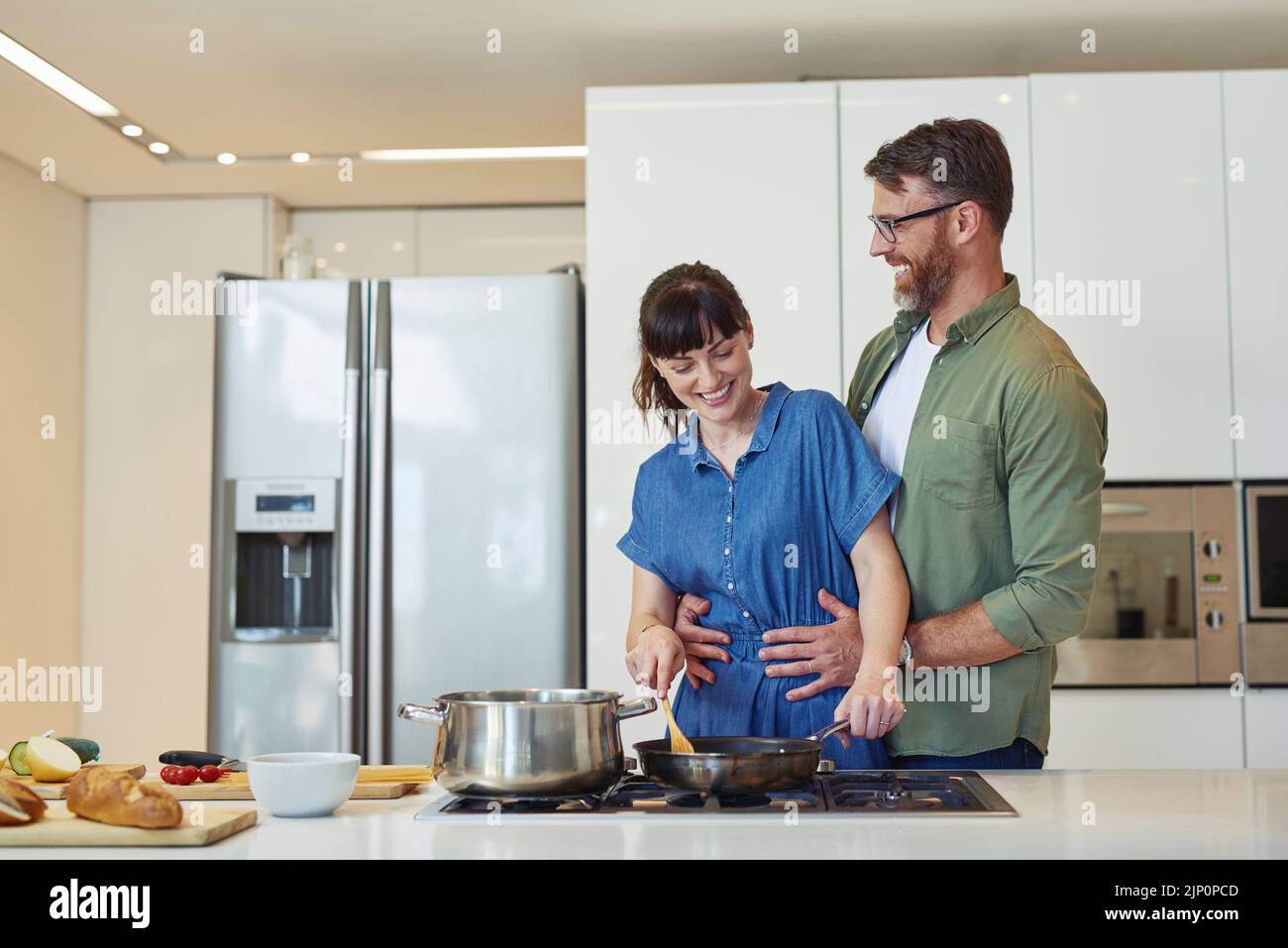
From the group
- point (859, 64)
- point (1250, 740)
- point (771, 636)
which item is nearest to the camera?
point (771, 636)

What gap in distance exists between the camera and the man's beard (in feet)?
5.96

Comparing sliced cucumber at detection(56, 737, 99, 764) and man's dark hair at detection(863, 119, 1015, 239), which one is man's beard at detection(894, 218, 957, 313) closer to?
man's dark hair at detection(863, 119, 1015, 239)

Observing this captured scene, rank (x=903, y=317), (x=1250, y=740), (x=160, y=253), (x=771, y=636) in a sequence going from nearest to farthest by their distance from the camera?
(x=771, y=636) → (x=903, y=317) → (x=1250, y=740) → (x=160, y=253)

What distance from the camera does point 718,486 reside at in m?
1.79

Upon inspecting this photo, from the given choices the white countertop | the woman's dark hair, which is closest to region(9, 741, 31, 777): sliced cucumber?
the white countertop

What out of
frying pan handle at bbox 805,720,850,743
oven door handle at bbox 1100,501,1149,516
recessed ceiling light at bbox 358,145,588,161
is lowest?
frying pan handle at bbox 805,720,850,743

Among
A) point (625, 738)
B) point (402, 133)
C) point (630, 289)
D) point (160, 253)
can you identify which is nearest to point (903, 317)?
point (630, 289)

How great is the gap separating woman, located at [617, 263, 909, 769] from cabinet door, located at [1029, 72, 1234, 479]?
1.33 meters

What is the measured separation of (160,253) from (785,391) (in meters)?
2.93

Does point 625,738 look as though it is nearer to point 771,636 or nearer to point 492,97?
point 771,636

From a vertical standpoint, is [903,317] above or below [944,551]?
above

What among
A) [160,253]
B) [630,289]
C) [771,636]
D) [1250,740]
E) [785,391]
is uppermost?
[160,253]

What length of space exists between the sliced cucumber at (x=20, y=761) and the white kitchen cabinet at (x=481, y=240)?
115 inches

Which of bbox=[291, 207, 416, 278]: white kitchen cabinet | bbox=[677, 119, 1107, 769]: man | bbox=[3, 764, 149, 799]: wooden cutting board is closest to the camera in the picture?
bbox=[3, 764, 149, 799]: wooden cutting board
